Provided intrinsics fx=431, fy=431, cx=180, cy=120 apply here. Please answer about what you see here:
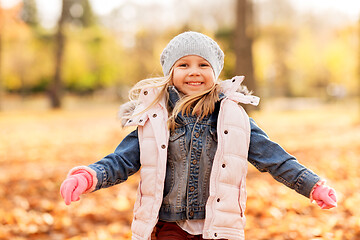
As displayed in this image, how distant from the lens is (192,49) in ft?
7.62

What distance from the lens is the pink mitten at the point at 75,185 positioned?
1959 millimetres

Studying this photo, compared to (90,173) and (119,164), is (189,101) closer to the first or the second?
(119,164)

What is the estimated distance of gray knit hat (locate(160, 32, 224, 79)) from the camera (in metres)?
2.33

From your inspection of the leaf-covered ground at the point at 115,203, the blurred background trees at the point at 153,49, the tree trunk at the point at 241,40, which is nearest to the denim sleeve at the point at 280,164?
the leaf-covered ground at the point at 115,203

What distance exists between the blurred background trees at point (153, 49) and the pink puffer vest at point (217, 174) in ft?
79.3

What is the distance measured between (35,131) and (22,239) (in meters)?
10.1

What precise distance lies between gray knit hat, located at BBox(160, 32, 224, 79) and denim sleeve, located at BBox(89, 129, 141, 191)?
1.54 feet

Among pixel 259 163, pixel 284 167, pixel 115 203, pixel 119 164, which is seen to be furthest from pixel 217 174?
pixel 115 203

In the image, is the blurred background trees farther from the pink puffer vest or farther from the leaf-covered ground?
the pink puffer vest


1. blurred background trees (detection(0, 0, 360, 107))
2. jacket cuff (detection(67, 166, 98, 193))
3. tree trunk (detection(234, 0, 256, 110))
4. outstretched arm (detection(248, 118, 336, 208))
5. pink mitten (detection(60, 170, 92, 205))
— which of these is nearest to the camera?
pink mitten (detection(60, 170, 92, 205))

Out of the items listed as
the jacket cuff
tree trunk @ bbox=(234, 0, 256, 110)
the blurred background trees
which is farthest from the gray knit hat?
the blurred background trees

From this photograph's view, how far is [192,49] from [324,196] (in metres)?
1.02

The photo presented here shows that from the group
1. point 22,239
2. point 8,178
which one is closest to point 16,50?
point 8,178

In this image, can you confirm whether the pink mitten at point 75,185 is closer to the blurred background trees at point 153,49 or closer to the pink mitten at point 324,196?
the pink mitten at point 324,196
